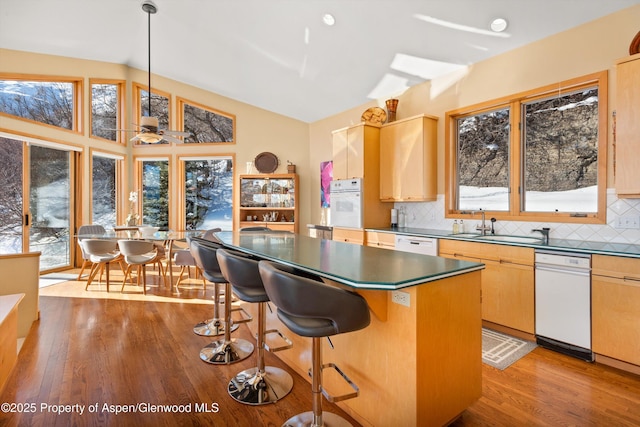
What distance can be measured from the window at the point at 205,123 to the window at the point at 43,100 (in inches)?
74.3

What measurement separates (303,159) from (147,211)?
3.58 metres

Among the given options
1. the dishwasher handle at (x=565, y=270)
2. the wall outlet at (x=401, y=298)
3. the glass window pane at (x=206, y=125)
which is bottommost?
the dishwasher handle at (x=565, y=270)

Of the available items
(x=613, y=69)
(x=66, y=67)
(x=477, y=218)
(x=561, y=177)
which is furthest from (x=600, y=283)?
(x=66, y=67)

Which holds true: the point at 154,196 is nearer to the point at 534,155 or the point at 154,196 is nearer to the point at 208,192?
the point at 208,192

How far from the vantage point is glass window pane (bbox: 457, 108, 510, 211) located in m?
4.01

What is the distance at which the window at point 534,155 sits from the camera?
3244 mm

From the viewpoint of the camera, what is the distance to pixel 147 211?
23.8ft

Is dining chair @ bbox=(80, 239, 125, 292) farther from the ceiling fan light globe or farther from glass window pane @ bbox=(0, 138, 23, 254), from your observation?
the ceiling fan light globe

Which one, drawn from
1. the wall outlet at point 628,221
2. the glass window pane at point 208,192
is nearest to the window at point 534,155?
the wall outlet at point 628,221

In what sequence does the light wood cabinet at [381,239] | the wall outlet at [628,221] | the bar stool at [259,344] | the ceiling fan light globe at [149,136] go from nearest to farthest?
the bar stool at [259,344], the wall outlet at [628,221], the ceiling fan light globe at [149,136], the light wood cabinet at [381,239]

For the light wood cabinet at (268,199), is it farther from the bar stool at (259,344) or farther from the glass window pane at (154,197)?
the bar stool at (259,344)

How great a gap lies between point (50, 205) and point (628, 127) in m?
7.97

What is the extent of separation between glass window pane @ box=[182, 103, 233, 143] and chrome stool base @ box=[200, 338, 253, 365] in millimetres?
5092

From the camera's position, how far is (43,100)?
5789 millimetres
